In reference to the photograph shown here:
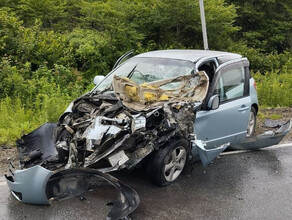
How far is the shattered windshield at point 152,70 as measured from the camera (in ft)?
18.1

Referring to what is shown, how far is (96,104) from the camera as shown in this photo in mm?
4965

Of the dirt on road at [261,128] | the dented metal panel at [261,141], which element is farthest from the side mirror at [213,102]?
the dirt on road at [261,128]

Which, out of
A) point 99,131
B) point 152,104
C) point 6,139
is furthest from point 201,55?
point 6,139

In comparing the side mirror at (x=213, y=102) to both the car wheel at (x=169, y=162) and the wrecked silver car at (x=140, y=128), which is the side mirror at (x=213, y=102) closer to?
the wrecked silver car at (x=140, y=128)

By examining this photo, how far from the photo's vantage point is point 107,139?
13.6 ft

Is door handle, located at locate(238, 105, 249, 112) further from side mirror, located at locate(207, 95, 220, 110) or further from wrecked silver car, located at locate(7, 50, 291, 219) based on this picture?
side mirror, located at locate(207, 95, 220, 110)

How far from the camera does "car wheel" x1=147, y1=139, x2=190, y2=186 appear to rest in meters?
4.51

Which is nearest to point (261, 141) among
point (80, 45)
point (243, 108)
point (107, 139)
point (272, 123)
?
point (243, 108)

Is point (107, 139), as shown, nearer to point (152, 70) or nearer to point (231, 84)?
point (152, 70)

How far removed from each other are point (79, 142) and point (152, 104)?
1.08 meters

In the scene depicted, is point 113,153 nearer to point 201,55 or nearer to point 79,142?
point 79,142

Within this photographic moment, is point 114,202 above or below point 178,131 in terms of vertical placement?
below

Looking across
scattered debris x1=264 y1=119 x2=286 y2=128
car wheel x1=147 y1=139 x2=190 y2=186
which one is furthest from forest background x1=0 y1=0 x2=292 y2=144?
scattered debris x1=264 y1=119 x2=286 y2=128

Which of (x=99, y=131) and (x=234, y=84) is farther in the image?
→ (x=234, y=84)
